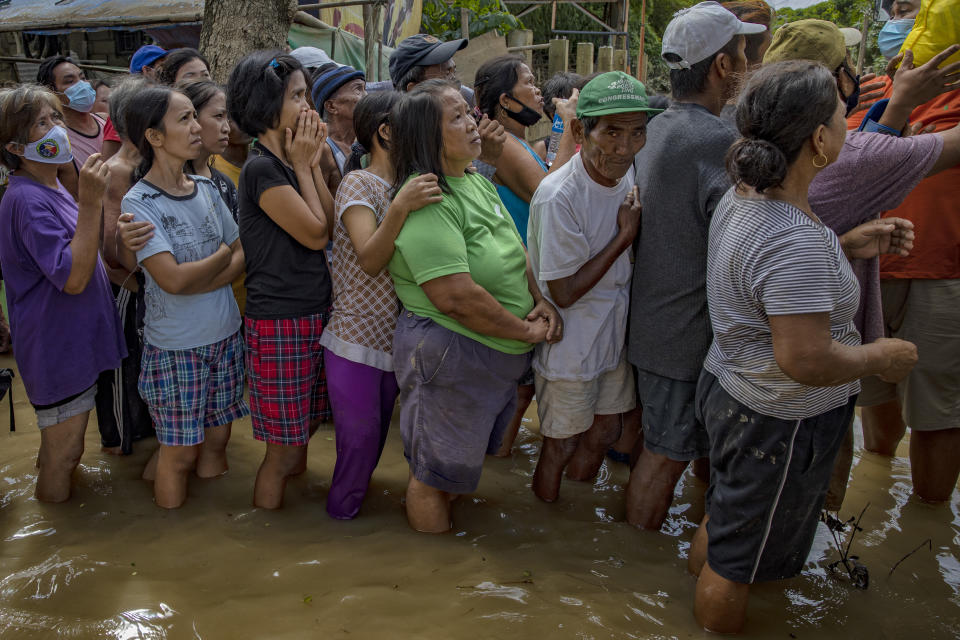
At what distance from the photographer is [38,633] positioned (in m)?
2.29

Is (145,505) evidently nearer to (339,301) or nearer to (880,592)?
(339,301)

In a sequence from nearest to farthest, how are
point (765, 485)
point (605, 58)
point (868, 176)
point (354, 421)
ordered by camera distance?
1. point (765, 485)
2. point (868, 176)
3. point (354, 421)
4. point (605, 58)

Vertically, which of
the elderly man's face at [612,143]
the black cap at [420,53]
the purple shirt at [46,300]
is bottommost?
the purple shirt at [46,300]

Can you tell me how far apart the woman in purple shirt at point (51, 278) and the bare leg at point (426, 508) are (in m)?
1.53

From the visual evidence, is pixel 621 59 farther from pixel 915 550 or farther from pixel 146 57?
pixel 915 550

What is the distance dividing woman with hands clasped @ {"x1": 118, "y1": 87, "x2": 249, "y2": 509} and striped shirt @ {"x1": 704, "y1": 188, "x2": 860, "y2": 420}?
6.91ft

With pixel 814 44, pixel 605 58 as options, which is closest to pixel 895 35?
pixel 814 44

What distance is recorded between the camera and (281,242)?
294 cm

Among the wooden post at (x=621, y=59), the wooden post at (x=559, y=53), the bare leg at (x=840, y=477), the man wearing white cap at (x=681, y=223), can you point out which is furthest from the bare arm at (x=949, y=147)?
the wooden post at (x=621, y=59)

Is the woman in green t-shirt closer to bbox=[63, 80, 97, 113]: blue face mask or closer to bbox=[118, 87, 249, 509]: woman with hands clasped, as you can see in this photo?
bbox=[118, 87, 249, 509]: woman with hands clasped

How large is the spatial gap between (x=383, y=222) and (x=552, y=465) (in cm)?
141

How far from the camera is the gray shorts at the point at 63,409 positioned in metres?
3.07

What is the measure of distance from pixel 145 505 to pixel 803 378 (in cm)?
278

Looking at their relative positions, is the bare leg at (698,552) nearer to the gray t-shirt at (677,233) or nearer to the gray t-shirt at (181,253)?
the gray t-shirt at (677,233)
